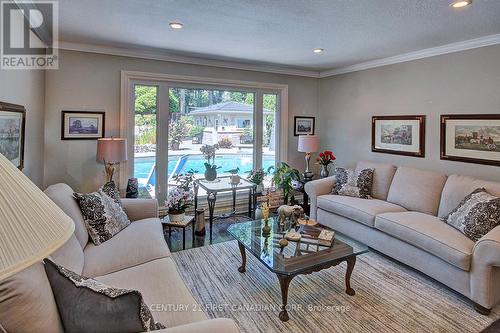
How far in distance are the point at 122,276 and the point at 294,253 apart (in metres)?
1.33

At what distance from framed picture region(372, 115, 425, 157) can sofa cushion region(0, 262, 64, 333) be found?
13.9 feet

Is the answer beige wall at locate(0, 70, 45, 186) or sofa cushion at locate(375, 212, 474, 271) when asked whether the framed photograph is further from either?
beige wall at locate(0, 70, 45, 186)

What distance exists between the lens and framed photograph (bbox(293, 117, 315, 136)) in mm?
5316

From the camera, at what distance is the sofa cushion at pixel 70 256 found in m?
1.66

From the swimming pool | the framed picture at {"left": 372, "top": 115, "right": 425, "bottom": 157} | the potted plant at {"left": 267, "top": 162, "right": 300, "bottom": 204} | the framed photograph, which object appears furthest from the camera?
the framed photograph

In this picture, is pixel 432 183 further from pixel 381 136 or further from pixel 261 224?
pixel 261 224

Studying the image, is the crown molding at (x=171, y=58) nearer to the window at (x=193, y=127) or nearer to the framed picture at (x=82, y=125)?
the window at (x=193, y=127)

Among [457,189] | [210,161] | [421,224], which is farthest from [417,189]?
[210,161]

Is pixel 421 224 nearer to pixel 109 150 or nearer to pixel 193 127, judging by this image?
pixel 193 127

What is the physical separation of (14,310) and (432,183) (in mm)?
3855

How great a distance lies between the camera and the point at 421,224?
2857mm

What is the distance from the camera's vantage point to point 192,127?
14.8 ft

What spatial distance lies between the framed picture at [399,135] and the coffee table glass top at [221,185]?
6.92 ft

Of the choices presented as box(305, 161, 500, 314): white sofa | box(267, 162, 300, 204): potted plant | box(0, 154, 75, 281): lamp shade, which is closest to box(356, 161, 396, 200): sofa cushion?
box(305, 161, 500, 314): white sofa
